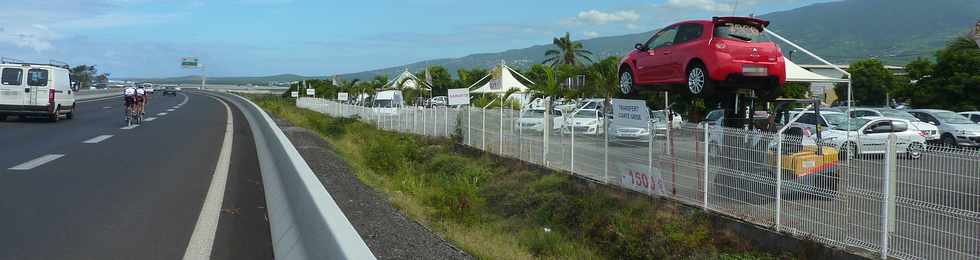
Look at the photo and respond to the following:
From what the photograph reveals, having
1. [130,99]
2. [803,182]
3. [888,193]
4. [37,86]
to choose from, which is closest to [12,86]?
[37,86]

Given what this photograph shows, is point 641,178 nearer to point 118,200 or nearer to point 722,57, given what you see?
point 722,57

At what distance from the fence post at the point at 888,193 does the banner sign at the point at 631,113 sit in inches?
175

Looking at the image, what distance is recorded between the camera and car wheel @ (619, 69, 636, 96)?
1434 cm

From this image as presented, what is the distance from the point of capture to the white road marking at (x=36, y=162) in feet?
42.0

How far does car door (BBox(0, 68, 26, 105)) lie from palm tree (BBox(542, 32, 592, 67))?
189 ft

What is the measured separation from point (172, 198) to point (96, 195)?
895mm

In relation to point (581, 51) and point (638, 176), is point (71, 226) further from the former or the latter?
point (581, 51)

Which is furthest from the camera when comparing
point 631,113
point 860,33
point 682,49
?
point 860,33

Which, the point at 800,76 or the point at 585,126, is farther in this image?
the point at 585,126

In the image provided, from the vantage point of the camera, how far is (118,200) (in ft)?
32.0

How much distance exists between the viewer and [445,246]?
7.17 meters

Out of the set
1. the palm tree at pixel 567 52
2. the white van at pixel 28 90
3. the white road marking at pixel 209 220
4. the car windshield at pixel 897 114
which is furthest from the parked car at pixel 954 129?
the palm tree at pixel 567 52

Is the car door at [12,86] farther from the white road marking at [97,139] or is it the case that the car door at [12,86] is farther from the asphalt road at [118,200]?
the asphalt road at [118,200]

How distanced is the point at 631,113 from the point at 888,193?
5118 mm
